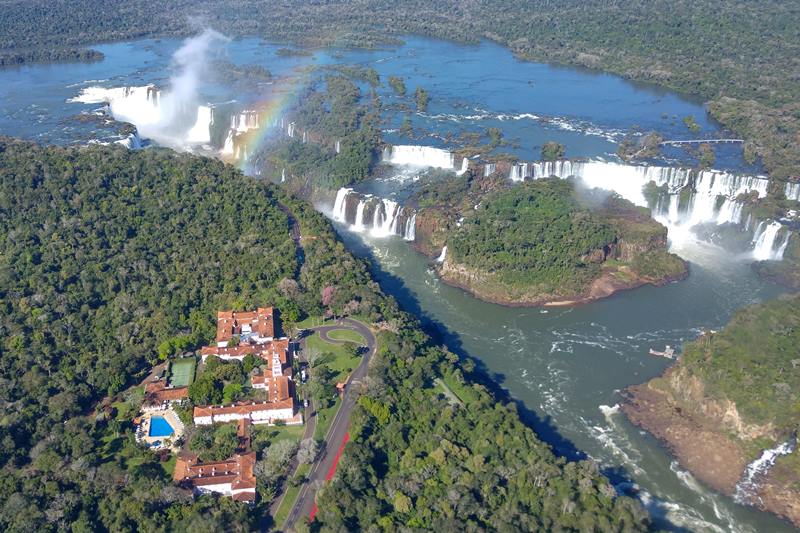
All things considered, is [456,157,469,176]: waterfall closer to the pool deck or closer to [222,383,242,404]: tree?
[222,383,242,404]: tree

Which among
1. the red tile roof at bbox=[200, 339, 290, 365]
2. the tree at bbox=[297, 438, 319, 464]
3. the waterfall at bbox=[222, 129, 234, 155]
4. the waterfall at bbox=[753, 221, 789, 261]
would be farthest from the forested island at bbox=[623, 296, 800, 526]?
the waterfall at bbox=[222, 129, 234, 155]

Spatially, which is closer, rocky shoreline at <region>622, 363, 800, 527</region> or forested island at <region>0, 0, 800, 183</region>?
rocky shoreline at <region>622, 363, 800, 527</region>

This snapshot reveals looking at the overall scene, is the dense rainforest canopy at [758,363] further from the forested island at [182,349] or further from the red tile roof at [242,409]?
the red tile roof at [242,409]

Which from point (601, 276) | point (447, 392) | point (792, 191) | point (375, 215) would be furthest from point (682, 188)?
point (447, 392)

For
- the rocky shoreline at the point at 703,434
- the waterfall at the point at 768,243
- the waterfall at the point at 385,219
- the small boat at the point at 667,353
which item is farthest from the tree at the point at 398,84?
the rocky shoreline at the point at 703,434

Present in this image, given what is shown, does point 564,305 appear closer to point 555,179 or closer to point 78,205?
point 555,179

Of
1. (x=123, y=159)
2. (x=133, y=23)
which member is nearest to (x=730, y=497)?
(x=123, y=159)

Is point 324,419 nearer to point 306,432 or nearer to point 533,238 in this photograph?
point 306,432
